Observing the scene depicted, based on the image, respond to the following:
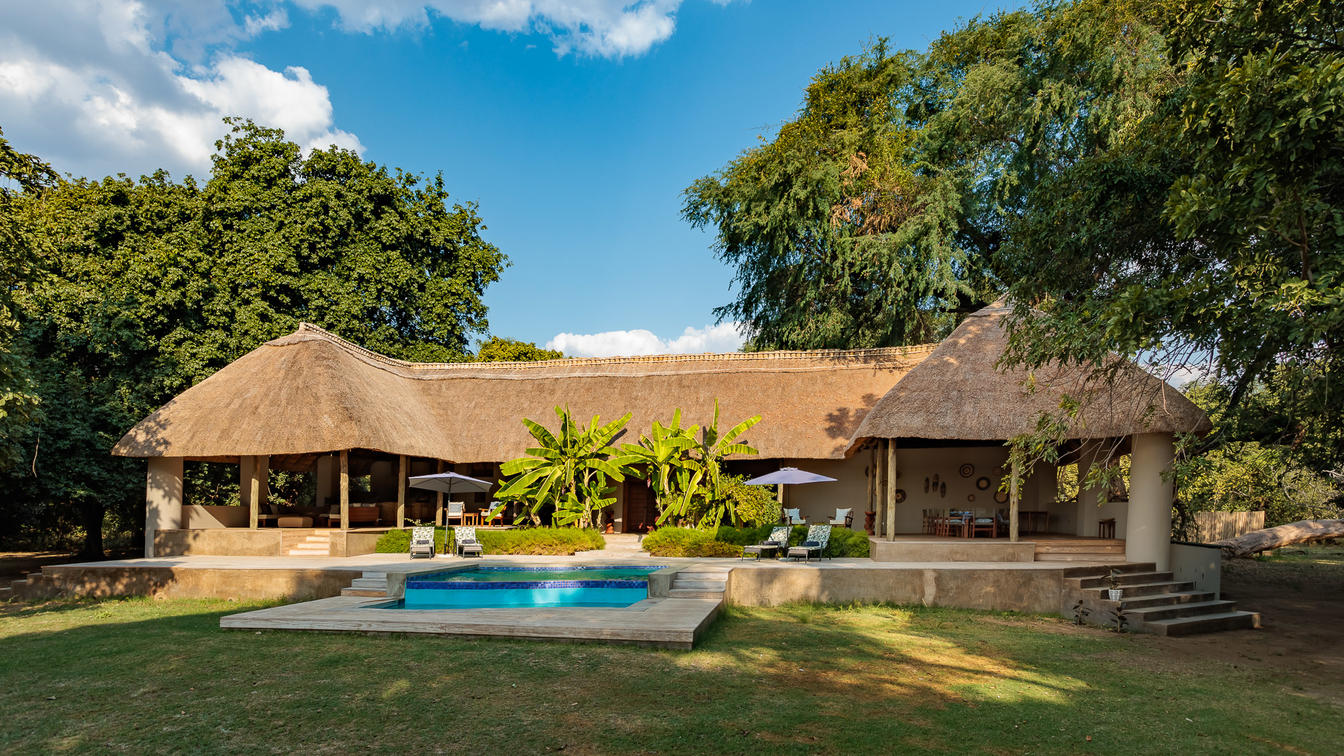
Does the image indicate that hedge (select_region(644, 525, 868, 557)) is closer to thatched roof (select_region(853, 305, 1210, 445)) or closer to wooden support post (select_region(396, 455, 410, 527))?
thatched roof (select_region(853, 305, 1210, 445))

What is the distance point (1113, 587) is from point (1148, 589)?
4.76 ft

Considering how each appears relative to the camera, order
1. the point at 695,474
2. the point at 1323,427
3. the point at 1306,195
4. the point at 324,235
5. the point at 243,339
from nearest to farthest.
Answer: the point at 1306,195 → the point at 1323,427 → the point at 695,474 → the point at 243,339 → the point at 324,235

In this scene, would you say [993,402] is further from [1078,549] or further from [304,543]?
[304,543]

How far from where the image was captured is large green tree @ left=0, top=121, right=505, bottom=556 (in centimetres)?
1953

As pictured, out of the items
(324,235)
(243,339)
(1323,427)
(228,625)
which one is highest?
(324,235)

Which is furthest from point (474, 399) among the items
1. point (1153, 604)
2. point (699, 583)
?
Answer: point (1153, 604)

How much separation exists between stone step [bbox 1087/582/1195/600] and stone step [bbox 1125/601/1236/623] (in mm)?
446

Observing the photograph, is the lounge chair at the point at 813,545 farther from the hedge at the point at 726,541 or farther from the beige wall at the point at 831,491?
the beige wall at the point at 831,491

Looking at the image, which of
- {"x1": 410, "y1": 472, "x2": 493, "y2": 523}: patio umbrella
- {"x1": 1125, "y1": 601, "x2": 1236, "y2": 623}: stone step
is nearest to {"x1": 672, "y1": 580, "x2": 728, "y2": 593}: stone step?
{"x1": 410, "y1": 472, "x2": 493, "y2": 523}: patio umbrella

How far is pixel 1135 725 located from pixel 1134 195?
24.6ft

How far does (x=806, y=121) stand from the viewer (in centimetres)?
2748

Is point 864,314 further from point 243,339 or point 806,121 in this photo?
point 243,339

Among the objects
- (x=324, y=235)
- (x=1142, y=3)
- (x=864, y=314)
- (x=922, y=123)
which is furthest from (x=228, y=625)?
(x=922, y=123)

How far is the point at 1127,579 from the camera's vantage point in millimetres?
14234
